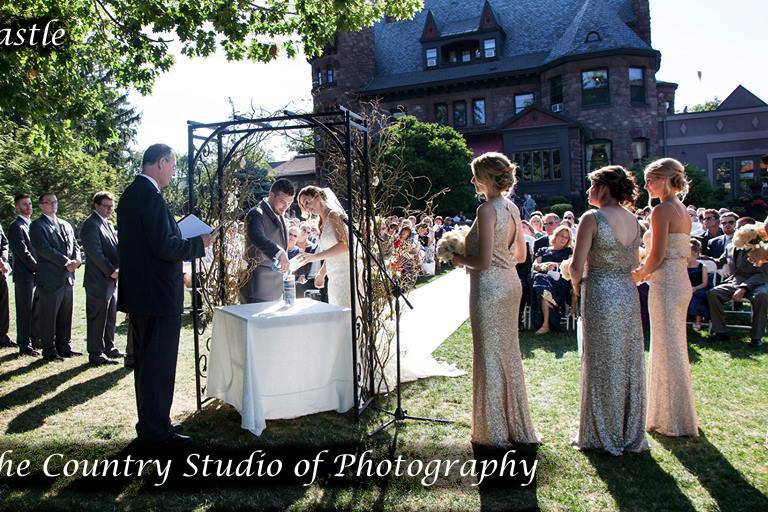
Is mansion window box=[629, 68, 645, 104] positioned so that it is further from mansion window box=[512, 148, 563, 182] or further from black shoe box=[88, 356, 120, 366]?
black shoe box=[88, 356, 120, 366]

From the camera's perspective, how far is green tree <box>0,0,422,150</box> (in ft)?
24.9

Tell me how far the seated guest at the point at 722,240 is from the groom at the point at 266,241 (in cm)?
745

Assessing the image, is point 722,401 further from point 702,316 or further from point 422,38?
point 422,38

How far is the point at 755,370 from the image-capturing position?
665 cm

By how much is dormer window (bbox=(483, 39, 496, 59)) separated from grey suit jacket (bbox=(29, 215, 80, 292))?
3613 centimetres

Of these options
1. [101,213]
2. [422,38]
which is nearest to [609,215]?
[101,213]

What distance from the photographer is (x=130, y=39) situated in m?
8.54

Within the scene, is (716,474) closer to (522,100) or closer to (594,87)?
(594,87)

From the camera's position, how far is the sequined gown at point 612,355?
4426 millimetres

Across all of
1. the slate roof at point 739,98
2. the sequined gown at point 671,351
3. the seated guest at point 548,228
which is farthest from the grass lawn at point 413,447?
the slate roof at point 739,98

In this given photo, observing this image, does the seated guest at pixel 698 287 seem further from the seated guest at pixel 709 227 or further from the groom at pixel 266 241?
the groom at pixel 266 241

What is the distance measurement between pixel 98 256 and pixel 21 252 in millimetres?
1897

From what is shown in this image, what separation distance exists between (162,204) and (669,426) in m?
4.65

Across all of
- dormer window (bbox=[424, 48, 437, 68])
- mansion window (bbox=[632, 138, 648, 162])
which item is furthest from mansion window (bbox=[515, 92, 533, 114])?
mansion window (bbox=[632, 138, 648, 162])
